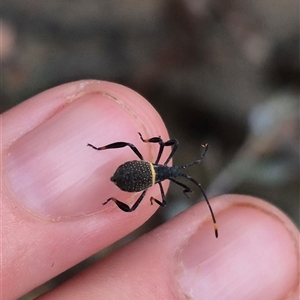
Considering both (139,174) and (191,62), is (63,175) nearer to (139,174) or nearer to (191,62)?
(139,174)

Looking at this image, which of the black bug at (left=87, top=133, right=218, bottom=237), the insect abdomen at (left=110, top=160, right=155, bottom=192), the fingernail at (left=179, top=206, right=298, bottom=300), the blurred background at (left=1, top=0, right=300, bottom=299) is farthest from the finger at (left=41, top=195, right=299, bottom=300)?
→ the blurred background at (left=1, top=0, right=300, bottom=299)

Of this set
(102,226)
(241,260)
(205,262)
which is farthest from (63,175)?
(241,260)

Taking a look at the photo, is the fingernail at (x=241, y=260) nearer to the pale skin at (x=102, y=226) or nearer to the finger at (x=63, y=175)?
the pale skin at (x=102, y=226)

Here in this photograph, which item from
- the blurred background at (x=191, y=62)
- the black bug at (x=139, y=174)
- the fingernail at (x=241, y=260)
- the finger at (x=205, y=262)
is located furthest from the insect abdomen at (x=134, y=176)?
the blurred background at (x=191, y=62)

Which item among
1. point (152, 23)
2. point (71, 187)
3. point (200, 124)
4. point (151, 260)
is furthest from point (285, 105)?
point (71, 187)

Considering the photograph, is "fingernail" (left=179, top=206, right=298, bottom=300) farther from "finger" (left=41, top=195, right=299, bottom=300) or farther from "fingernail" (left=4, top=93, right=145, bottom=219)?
"fingernail" (left=4, top=93, right=145, bottom=219)
